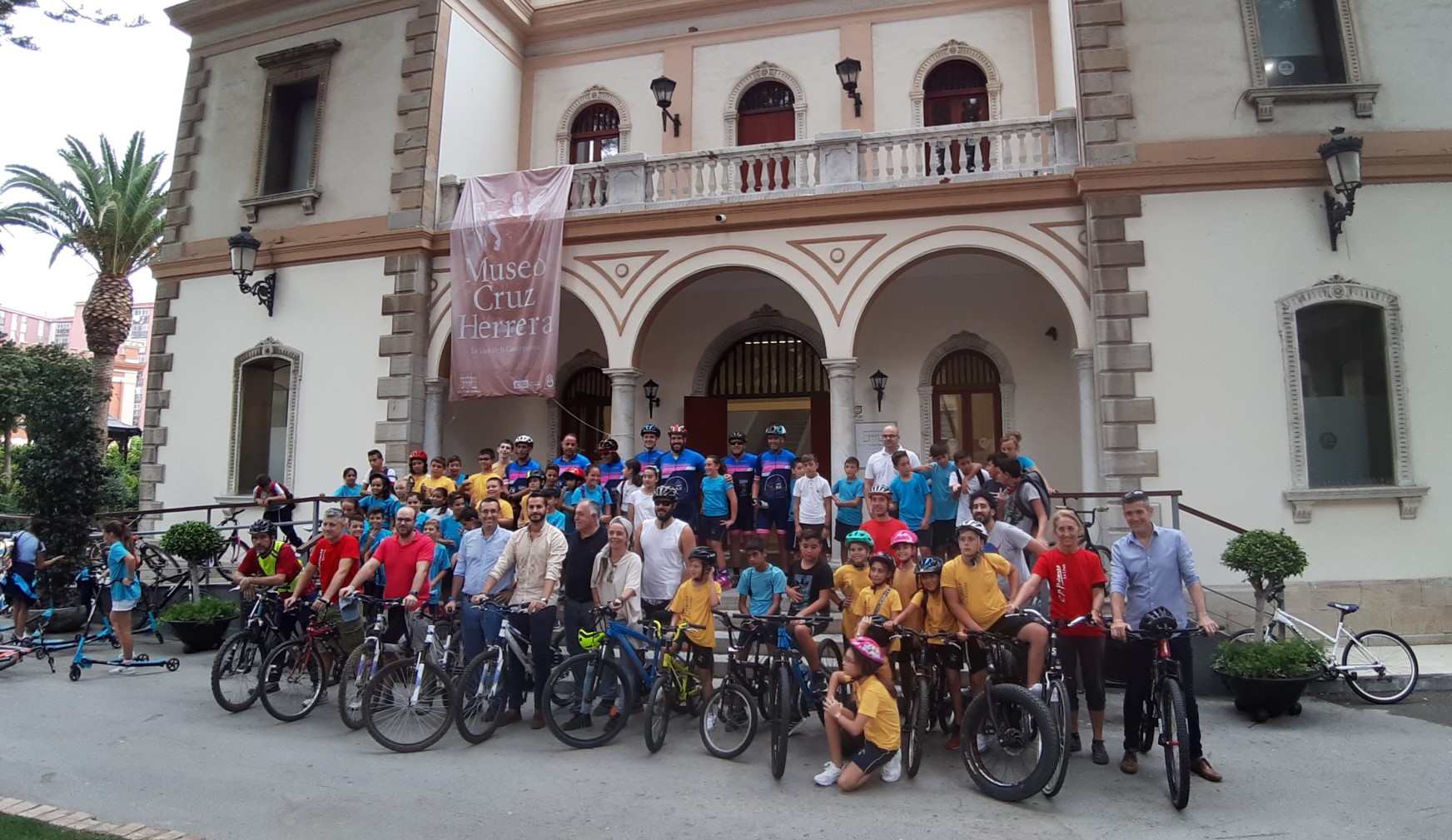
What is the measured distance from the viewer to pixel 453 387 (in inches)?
503

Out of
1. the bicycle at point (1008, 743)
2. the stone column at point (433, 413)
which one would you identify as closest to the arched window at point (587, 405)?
the stone column at point (433, 413)

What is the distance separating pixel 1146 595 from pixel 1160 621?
42 centimetres

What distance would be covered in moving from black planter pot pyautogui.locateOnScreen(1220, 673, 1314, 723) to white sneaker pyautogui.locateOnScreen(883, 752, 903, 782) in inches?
132

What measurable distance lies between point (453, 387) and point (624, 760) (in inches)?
320

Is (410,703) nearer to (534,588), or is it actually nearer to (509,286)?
(534,588)

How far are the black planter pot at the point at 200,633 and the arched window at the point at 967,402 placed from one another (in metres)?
10.3

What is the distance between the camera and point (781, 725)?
5.60 m

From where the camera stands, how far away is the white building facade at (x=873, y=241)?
9.96 metres

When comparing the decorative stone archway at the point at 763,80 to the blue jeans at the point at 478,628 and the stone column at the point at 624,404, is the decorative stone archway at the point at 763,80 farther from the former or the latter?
the blue jeans at the point at 478,628

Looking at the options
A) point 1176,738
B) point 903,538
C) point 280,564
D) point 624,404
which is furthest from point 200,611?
point 1176,738

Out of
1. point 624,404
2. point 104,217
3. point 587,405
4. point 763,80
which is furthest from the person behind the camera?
point 104,217


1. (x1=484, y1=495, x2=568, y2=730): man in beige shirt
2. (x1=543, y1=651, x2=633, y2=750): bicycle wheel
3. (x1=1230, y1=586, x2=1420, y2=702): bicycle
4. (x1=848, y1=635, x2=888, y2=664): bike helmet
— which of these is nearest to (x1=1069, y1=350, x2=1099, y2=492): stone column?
(x1=1230, y1=586, x2=1420, y2=702): bicycle

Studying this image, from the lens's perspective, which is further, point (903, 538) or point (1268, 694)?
point (1268, 694)

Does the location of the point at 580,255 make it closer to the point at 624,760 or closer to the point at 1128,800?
the point at 624,760
